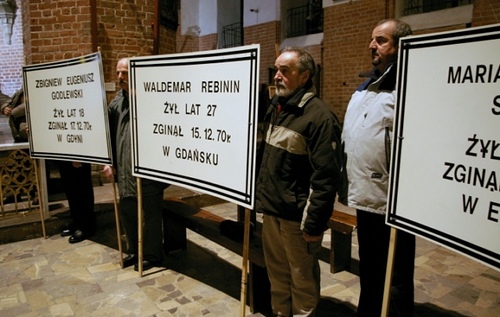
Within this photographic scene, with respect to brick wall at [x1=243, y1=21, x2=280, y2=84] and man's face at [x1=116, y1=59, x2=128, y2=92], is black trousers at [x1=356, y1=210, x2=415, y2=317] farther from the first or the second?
brick wall at [x1=243, y1=21, x2=280, y2=84]

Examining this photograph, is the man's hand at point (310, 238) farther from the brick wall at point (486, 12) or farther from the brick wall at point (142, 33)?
the brick wall at point (486, 12)


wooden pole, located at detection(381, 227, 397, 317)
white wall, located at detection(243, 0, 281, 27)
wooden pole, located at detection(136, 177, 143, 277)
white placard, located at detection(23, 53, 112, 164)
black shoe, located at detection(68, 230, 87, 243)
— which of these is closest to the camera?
wooden pole, located at detection(381, 227, 397, 317)

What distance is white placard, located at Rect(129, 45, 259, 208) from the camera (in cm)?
221

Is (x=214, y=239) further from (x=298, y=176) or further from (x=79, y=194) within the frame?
(x=79, y=194)

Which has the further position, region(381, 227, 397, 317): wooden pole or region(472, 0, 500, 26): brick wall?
region(472, 0, 500, 26): brick wall

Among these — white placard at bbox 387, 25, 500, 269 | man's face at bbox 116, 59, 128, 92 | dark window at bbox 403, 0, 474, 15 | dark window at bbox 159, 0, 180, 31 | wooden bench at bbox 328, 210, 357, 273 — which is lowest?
wooden bench at bbox 328, 210, 357, 273

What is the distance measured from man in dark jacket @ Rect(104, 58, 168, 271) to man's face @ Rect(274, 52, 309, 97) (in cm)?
163

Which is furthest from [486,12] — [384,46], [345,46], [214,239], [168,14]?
[214,239]

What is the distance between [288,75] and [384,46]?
547 millimetres

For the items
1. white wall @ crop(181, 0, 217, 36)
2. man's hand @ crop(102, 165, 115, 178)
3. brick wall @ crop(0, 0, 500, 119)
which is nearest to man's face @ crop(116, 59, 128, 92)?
man's hand @ crop(102, 165, 115, 178)

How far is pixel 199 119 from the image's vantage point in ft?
8.43

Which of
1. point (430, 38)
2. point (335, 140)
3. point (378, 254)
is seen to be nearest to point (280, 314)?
point (378, 254)

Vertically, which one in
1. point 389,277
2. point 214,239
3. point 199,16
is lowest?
point 214,239

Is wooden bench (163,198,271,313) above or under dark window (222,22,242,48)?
under
